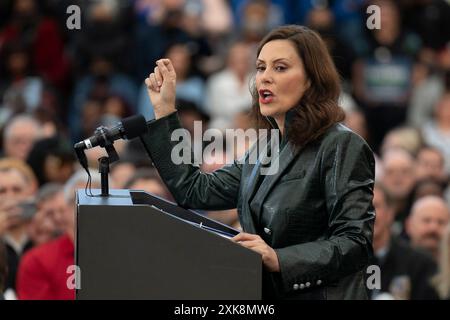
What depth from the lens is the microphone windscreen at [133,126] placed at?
3877mm

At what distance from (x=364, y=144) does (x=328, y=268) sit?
0.42 m

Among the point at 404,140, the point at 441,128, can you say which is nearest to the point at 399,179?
the point at 404,140

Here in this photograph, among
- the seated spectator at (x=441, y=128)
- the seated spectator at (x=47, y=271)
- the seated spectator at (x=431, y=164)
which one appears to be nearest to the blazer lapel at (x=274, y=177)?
the seated spectator at (x=47, y=271)

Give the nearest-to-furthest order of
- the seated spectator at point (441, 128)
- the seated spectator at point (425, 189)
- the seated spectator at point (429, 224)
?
1. the seated spectator at point (429, 224)
2. the seated spectator at point (425, 189)
3. the seated spectator at point (441, 128)

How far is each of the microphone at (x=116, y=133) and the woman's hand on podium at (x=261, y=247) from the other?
498 millimetres

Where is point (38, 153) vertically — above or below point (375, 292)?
above

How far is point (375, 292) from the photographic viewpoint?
240 inches

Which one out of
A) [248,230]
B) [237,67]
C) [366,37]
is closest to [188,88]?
[237,67]

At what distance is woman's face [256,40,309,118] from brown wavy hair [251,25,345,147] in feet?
0.07

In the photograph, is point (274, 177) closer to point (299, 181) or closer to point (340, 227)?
point (299, 181)

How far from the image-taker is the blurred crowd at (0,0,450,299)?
9.27 meters

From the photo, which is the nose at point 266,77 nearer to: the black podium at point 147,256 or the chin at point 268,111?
the chin at point 268,111

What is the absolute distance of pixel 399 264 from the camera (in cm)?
696
